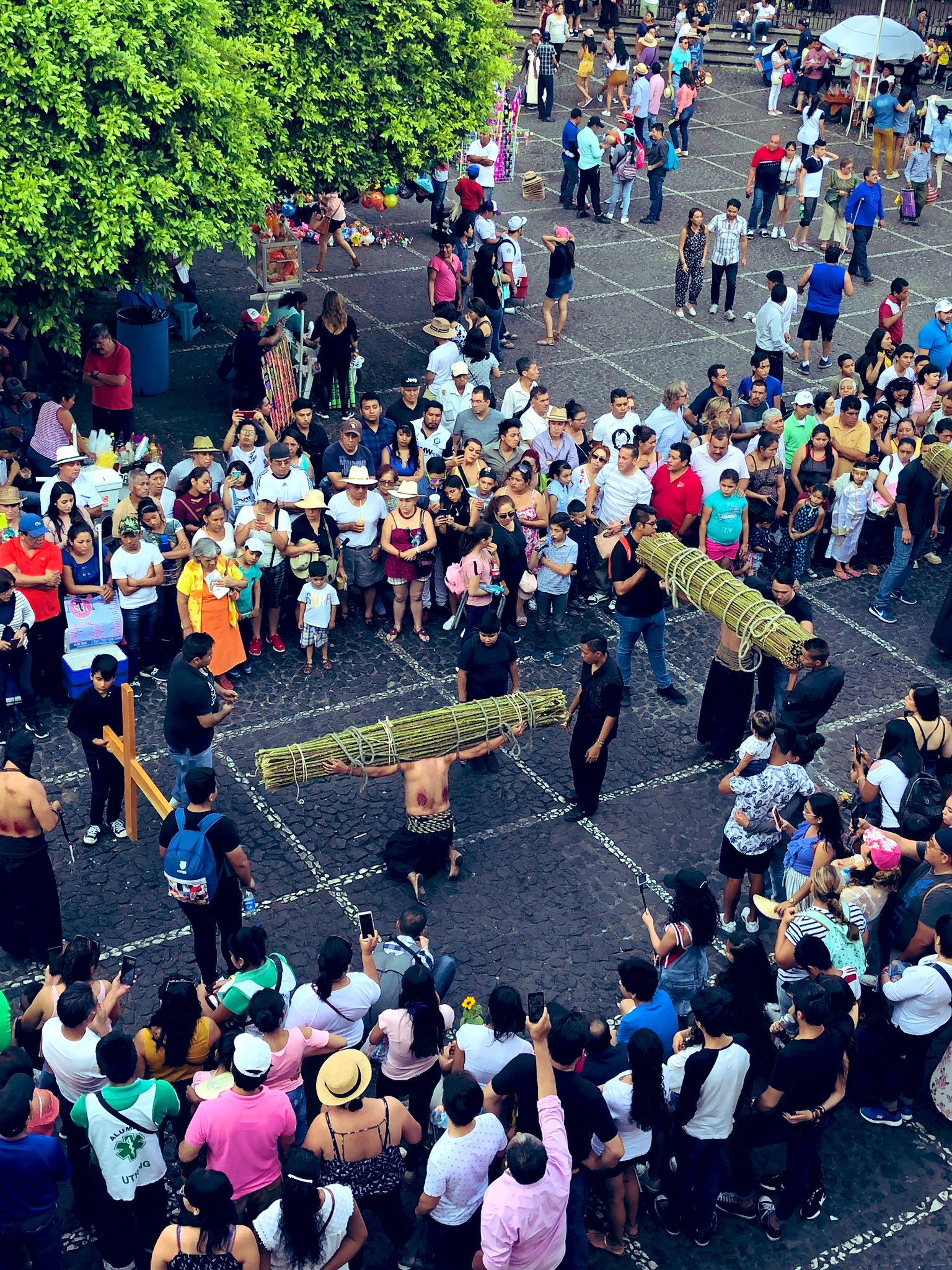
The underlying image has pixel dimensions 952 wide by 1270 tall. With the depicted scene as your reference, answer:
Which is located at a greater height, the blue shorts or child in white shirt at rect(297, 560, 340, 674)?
the blue shorts

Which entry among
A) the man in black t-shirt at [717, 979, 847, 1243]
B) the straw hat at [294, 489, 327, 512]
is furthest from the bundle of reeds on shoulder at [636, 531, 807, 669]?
the man in black t-shirt at [717, 979, 847, 1243]

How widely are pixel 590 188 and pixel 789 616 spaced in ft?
47.9

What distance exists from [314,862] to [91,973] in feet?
9.46

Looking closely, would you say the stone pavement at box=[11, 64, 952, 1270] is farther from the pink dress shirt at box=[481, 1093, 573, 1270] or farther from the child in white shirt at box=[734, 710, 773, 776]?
the pink dress shirt at box=[481, 1093, 573, 1270]

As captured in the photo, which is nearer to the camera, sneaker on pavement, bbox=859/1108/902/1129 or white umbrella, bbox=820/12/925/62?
sneaker on pavement, bbox=859/1108/902/1129

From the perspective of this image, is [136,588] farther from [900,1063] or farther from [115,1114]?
[900,1063]

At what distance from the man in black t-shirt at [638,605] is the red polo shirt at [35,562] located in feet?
15.0

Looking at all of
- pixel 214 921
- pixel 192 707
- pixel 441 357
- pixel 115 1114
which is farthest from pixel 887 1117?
pixel 441 357

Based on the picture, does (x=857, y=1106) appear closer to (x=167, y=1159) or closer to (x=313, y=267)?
(x=167, y=1159)

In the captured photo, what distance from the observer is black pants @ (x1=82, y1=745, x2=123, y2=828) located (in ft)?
33.1

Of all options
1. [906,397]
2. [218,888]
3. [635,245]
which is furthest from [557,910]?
[635,245]

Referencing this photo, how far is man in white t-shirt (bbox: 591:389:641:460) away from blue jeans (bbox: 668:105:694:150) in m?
14.0

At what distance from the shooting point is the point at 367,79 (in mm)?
16250

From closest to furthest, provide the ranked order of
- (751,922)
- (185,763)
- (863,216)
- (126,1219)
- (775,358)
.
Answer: (126,1219) < (751,922) < (185,763) < (775,358) < (863,216)
